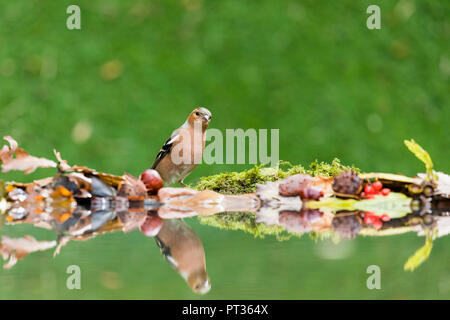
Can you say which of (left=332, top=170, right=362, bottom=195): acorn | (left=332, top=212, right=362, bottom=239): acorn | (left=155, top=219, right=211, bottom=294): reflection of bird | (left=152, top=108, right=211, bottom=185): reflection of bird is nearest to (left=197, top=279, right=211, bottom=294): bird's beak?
(left=155, top=219, right=211, bottom=294): reflection of bird

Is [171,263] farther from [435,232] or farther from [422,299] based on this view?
[435,232]

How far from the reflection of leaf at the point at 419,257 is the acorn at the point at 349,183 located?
66 centimetres

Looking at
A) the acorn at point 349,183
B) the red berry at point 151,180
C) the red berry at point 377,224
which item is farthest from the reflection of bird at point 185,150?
the red berry at point 377,224

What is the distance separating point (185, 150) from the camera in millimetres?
2447

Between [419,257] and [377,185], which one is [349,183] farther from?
[419,257]

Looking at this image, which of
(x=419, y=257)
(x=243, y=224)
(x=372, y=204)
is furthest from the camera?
(x=372, y=204)

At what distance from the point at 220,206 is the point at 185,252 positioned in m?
0.87

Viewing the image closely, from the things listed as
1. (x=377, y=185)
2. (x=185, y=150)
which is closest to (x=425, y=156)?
(x=377, y=185)

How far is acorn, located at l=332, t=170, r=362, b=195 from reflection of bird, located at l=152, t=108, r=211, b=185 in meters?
0.76

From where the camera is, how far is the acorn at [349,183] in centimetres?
186

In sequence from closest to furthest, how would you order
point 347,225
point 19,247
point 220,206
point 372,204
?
point 19,247 < point 347,225 < point 372,204 < point 220,206

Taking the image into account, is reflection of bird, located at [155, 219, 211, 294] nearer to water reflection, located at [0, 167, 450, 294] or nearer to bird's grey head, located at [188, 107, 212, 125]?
water reflection, located at [0, 167, 450, 294]

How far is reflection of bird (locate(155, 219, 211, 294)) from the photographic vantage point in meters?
0.88

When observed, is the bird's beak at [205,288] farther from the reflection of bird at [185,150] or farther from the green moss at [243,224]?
the reflection of bird at [185,150]
